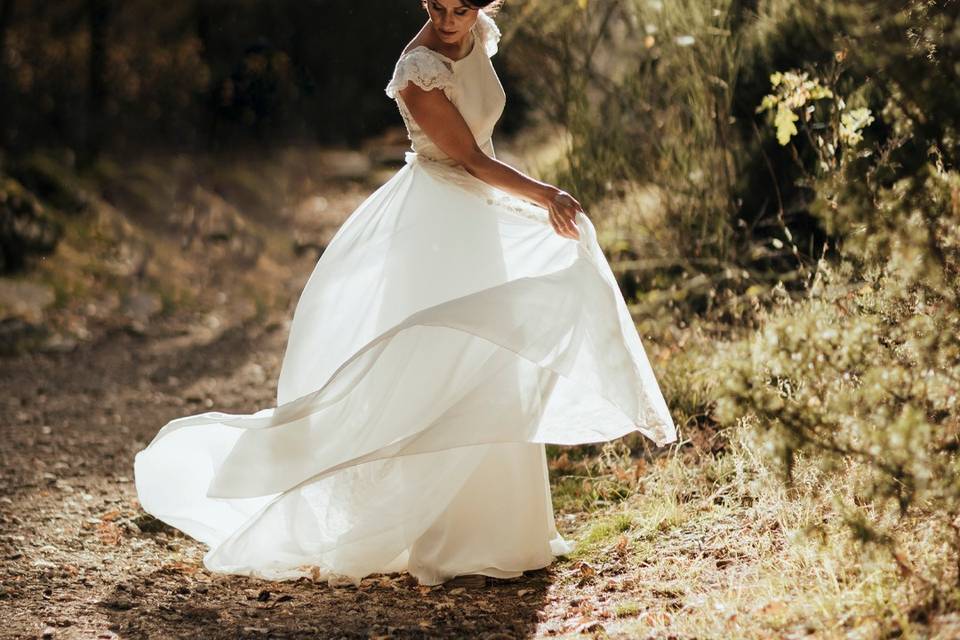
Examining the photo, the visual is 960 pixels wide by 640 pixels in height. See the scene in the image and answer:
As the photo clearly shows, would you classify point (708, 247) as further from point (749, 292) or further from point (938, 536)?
point (938, 536)

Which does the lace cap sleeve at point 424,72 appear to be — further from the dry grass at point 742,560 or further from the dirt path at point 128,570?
the dirt path at point 128,570

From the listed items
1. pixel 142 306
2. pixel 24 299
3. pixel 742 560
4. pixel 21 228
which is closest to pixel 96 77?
pixel 21 228

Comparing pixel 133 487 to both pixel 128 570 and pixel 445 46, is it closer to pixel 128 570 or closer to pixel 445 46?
pixel 128 570

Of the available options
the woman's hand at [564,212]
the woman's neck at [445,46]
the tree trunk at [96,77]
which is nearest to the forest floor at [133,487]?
the woman's hand at [564,212]

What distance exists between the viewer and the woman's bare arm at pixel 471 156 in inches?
134

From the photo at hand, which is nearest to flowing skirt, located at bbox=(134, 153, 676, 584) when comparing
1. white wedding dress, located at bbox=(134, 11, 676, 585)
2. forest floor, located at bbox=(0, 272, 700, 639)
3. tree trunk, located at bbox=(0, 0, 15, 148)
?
white wedding dress, located at bbox=(134, 11, 676, 585)

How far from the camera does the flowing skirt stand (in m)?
3.37

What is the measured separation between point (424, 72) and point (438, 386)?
998 mm

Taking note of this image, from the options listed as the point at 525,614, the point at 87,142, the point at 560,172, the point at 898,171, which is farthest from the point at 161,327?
the point at 898,171

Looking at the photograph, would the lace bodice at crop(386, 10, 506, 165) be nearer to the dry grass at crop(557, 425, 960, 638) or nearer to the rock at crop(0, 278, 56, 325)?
the dry grass at crop(557, 425, 960, 638)

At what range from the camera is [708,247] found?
622cm

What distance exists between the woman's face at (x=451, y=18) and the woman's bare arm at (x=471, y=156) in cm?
21

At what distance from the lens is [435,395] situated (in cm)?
343

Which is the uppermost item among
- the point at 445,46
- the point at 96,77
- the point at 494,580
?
the point at 96,77
